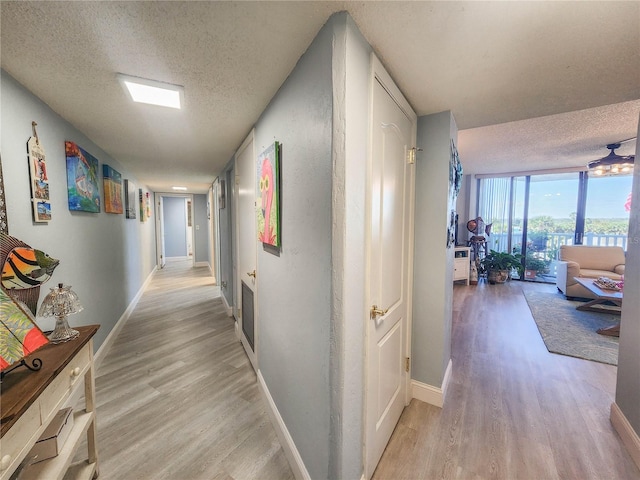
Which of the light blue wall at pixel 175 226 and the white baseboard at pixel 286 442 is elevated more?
the light blue wall at pixel 175 226

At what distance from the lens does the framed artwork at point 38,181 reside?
4.90 ft

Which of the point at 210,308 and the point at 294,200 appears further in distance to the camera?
the point at 210,308

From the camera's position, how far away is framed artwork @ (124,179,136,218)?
3578 millimetres

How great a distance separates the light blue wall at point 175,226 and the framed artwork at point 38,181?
7.22m

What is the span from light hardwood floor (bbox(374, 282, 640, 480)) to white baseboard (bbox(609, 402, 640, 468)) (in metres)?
0.03

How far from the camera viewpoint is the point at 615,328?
2.94 metres

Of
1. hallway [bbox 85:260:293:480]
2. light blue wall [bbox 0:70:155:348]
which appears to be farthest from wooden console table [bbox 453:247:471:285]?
light blue wall [bbox 0:70:155:348]

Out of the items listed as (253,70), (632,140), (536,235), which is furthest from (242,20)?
(536,235)

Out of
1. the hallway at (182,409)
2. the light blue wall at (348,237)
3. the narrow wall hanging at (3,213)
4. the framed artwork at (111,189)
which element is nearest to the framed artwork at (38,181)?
the narrow wall hanging at (3,213)

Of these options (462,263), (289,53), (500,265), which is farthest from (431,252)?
(500,265)

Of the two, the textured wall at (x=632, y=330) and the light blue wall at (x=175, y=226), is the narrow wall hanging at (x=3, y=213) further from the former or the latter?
the light blue wall at (x=175, y=226)

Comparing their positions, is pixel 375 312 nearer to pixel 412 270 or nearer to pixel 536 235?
pixel 412 270

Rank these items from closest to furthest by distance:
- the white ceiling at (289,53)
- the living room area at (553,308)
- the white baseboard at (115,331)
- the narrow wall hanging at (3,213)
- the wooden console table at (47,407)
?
1. the wooden console table at (47,407)
2. the white ceiling at (289,53)
3. the narrow wall hanging at (3,213)
4. the living room area at (553,308)
5. the white baseboard at (115,331)

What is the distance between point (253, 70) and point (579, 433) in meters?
2.92
